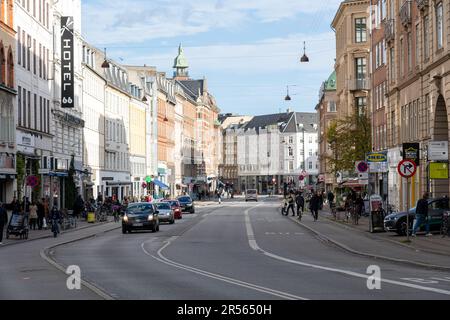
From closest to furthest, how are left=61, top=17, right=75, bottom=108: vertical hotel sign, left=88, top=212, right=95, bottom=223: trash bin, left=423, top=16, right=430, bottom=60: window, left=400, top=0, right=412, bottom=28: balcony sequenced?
left=423, top=16, right=430, bottom=60: window
left=400, top=0, right=412, bottom=28: balcony
left=88, top=212, right=95, bottom=223: trash bin
left=61, top=17, right=75, bottom=108: vertical hotel sign

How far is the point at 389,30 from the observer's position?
6100 centimetres

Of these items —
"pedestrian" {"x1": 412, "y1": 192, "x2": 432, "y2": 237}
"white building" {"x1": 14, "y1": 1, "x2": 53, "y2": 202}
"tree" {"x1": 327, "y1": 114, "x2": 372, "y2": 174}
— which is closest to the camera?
"pedestrian" {"x1": 412, "y1": 192, "x2": 432, "y2": 237}

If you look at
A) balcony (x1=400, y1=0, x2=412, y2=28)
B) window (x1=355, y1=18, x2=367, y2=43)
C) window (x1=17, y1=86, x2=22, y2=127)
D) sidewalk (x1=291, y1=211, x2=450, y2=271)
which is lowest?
sidewalk (x1=291, y1=211, x2=450, y2=271)

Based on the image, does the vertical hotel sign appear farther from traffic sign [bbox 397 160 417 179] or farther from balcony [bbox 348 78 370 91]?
traffic sign [bbox 397 160 417 179]

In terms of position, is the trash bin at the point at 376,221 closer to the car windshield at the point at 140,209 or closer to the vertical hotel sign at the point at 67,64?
the car windshield at the point at 140,209

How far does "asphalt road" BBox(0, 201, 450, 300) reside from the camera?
18016 mm

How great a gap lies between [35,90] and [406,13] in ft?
80.3

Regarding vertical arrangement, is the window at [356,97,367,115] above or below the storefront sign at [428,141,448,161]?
above

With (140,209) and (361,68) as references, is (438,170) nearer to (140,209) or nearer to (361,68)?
(140,209)

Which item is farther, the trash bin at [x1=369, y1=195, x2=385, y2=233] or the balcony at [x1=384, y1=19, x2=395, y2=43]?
the balcony at [x1=384, y1=19, x2=395, y2=43]

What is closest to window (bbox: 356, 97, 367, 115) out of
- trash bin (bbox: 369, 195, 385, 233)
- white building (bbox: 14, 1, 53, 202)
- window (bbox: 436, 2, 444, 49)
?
white building (bbox: 14, 1, 53, 202)

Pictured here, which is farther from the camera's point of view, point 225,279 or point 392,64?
point 392,64

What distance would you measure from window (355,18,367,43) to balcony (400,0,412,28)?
4262 centimetres

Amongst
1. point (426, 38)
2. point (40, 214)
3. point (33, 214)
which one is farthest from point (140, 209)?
point (426, 38)
